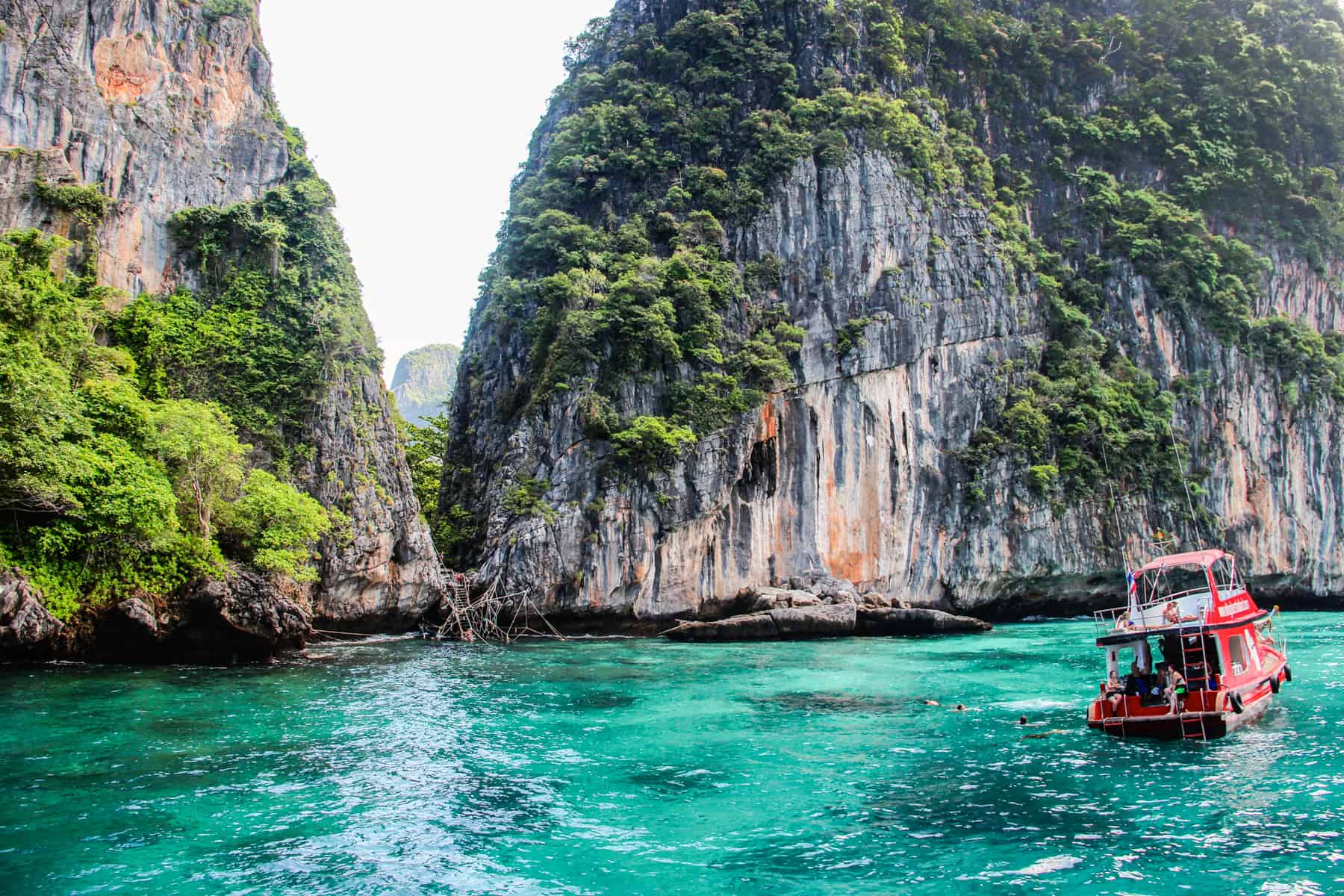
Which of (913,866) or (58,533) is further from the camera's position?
(58,533)

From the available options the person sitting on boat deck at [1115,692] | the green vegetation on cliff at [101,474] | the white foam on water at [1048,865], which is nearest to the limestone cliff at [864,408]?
the green vegetation on cliff at [101,474]

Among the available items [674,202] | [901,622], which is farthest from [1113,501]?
[674,202]

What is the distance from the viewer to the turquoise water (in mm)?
8359

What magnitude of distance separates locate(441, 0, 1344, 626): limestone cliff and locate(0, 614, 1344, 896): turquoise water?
14251 millimetres

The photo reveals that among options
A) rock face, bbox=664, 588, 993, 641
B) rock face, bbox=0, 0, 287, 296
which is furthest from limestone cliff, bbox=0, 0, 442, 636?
rock face, bbox=664, 588, 993, 641

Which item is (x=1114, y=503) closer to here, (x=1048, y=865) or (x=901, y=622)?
(x=901, y=622)

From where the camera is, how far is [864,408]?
36875 mm

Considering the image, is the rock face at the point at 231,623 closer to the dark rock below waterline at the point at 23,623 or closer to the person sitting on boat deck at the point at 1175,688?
the dark rock below waterline at the point at 23,623

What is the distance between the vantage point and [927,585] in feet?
121

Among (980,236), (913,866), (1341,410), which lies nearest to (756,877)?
(913,866)

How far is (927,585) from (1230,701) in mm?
22973

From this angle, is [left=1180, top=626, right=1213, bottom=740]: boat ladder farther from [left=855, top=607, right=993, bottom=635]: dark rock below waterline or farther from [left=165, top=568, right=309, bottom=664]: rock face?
[left=165, top=568, right=309, bottom=664]: rock face

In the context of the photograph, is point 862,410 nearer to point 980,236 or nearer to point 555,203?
point 980,236

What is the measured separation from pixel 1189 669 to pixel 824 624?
16447 mm
